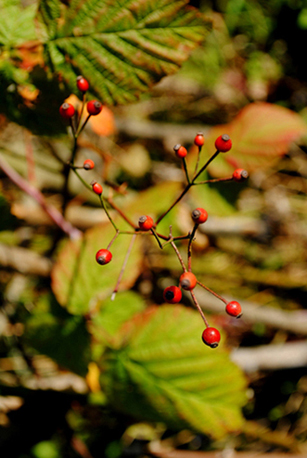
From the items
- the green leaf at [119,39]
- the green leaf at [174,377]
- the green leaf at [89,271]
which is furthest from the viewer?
the green leaf at [89,271]

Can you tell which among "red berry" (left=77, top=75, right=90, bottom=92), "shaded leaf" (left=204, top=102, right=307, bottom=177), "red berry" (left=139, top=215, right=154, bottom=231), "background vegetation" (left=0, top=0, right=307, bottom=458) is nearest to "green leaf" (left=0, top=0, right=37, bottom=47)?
"background vegetation" (left=0, top=0, right=307, bottom=458)

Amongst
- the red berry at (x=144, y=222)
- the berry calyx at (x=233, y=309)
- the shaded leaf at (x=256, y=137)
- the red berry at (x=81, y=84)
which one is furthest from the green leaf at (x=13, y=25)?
the berry calyx at (x=233, y=309)

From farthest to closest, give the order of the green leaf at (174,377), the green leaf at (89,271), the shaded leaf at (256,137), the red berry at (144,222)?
1. the shaded leaf at (256,137)
2. the green leaf at (89,271)
3. the green leaf at (174,377)
4. the red berry at (144,222)

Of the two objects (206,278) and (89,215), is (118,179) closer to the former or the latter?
(89,215)

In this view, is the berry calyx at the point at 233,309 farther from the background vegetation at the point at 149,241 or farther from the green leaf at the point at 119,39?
the green leaf at the point at 119,39

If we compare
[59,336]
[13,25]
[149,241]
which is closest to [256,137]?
[149,241]

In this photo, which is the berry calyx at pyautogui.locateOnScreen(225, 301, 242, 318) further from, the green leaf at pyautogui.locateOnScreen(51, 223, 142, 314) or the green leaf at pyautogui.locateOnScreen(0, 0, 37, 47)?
the green leaf at pyautogui.locateOnScreen(0, 0, 37, 47)
